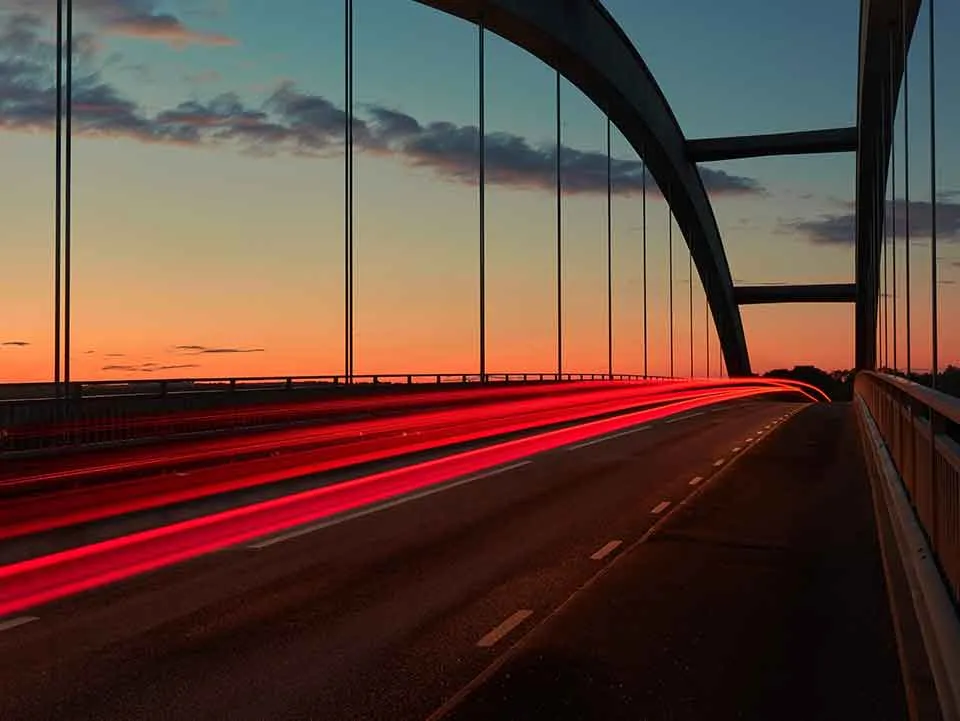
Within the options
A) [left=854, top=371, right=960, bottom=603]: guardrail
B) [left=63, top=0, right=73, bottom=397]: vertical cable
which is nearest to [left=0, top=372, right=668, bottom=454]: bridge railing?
[left=63, top=0, right=73, bottom=397]: vertical cable

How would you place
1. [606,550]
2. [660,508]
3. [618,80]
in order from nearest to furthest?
[606,550]
[660,508]
[618,80]

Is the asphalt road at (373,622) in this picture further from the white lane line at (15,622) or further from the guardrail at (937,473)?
the guardrail at (937,473)

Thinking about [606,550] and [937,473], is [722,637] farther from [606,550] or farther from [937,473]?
[606,550]

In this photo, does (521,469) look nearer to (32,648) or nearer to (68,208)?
(68,208)

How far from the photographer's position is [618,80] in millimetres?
43250

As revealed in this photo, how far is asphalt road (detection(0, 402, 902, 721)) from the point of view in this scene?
590 centimetres

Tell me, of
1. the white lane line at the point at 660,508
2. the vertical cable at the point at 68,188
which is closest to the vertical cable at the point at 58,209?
the vertical cable at the point at 68,188

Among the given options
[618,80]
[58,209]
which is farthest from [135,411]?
[618,80]

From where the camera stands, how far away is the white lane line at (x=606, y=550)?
33.9 feet

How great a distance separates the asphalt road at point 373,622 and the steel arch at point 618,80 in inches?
902

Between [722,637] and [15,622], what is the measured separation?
177 inches

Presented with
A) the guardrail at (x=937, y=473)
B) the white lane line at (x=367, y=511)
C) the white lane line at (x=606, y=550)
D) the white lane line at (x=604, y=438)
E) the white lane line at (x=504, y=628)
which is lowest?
the white lane line at (x=604, y=438)

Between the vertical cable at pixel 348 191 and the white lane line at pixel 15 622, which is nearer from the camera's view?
the white lane line at pixel 15 622

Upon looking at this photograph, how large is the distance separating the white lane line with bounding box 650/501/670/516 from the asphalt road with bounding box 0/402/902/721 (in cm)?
21
